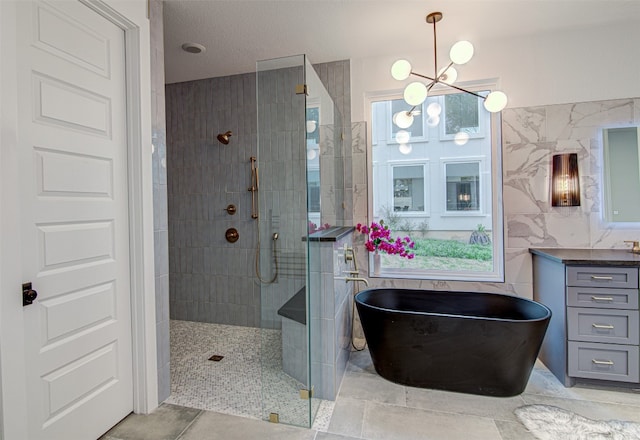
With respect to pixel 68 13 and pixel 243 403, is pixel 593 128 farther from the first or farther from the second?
pixel 68 13

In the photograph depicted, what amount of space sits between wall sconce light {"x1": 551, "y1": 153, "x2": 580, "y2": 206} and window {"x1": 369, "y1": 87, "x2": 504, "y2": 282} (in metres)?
0.41

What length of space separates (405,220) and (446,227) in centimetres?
37

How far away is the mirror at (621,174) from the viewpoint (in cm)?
247

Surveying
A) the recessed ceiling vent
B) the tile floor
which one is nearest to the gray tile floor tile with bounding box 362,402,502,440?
the tile floor

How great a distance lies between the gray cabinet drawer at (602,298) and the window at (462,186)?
3.18 feet

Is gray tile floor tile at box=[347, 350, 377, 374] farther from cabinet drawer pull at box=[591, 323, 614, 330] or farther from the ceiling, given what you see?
the ceiling

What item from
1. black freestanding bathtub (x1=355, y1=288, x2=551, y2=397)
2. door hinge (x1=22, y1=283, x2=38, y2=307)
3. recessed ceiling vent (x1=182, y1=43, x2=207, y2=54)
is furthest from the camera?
recessed ceiling vent (x1=182, y1=43, x2=207, y2=54)

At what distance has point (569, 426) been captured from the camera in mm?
1760

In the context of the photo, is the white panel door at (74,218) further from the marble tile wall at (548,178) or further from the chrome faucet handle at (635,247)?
the chrome faucet handle at (635,247)

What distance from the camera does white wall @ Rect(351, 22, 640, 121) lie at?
250cm

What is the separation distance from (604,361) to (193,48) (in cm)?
388

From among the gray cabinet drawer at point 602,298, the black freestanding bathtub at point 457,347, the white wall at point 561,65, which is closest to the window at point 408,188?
the white wall at point 561,65

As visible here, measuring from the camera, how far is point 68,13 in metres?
1.55

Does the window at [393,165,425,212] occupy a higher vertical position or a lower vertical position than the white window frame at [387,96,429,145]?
lower
